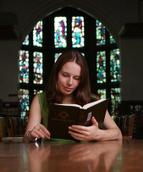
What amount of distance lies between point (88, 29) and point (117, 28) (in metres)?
3.54

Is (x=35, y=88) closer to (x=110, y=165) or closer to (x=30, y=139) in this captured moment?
(x=30, y=139)

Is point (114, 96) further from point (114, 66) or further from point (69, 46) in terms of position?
point (69, 46)

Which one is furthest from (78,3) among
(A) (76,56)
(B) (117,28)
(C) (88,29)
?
(A) (76,56)

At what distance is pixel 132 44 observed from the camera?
15633 mm

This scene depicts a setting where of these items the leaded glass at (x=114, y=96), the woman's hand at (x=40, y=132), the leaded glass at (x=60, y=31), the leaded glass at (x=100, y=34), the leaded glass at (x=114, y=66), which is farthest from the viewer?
the leaded glass at (x=60, y=31)

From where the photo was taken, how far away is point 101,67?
1892cm

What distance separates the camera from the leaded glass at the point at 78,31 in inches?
760

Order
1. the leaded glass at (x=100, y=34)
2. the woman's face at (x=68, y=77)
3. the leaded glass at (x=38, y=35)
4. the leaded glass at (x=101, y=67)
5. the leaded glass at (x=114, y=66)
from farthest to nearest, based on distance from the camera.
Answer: the leaded glass at (x=38, y=35) → the leaded glass at (x=101, y=67) → the leaded glass at (x=100, y=34) → the leaded glass at (x=114, y=66) → the woman's face at (x=68, y=77)

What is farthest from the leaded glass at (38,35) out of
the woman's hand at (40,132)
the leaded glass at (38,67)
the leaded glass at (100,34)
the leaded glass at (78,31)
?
the woman's hand at (40,132)

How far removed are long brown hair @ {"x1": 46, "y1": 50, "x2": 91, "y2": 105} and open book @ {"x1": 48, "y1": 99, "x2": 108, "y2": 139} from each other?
268mm

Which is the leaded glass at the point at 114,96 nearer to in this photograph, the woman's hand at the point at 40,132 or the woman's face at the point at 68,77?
the woman's face at the point at 68,77

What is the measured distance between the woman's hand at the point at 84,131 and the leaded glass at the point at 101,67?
52.8 ft

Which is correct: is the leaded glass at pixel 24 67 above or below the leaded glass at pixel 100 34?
below

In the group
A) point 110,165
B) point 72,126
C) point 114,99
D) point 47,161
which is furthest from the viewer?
point 114,99
